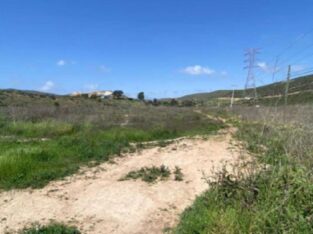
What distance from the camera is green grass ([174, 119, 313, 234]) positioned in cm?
485

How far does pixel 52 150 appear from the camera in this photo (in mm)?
12984

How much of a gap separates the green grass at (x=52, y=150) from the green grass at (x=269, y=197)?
4.46m

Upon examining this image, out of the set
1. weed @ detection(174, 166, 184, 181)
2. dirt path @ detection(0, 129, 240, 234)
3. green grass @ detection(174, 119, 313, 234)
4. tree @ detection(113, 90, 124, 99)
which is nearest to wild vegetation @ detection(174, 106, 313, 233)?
green grass @ detection(174, 119, 313, 234)

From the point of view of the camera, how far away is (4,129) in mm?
19781

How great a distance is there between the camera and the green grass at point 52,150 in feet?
33.1

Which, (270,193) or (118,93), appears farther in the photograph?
(118,93)

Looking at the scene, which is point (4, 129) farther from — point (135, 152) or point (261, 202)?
point (261, 202)

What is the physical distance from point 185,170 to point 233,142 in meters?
5.35

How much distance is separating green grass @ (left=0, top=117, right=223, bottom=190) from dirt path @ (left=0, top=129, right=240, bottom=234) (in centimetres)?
62

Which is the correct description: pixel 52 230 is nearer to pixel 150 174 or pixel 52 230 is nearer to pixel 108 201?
pixel 108 201

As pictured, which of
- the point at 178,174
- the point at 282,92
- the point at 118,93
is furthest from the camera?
the point at 118,93

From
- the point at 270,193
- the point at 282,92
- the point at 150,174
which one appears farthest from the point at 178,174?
the point at 270,193

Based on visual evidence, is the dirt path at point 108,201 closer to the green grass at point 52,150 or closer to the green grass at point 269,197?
the green grass at point 52,150

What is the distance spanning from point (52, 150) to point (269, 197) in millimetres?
8821
